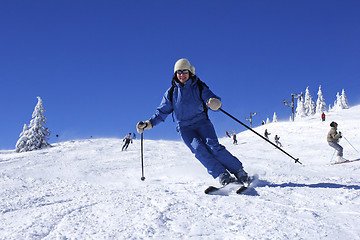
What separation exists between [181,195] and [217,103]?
144 cm

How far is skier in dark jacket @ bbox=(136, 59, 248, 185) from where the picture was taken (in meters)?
3.79

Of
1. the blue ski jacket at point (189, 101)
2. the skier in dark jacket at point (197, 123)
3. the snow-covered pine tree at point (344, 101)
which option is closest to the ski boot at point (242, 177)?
the skier in dark jacket at point (197, 123)

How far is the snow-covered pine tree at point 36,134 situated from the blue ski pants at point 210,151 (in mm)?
32821

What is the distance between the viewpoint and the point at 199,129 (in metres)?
4.01

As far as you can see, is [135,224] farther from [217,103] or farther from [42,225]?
[217,103]

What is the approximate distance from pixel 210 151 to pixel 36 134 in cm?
3348

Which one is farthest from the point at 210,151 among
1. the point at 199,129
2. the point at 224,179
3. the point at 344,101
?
the point at 344,101

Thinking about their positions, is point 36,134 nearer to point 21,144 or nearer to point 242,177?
point 21,144

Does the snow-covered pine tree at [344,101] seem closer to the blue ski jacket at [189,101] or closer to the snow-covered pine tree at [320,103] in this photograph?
the snow-covered pine tree at [320,103]

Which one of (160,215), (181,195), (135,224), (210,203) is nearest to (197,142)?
(181,195)

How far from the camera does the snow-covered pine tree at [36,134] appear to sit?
103ft

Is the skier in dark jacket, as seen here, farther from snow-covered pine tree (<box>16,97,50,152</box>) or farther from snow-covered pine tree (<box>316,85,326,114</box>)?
snow-covered pine tree (<box>316,85,326,114</box>)

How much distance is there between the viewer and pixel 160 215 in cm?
224

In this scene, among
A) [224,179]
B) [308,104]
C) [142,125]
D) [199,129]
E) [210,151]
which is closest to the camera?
[224,179]
